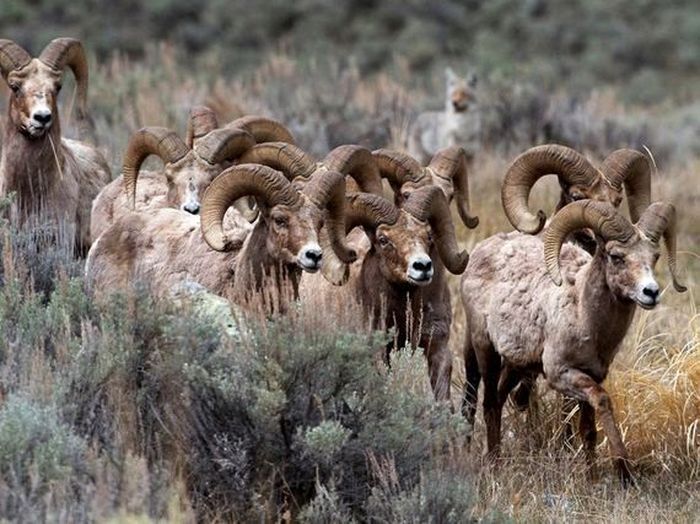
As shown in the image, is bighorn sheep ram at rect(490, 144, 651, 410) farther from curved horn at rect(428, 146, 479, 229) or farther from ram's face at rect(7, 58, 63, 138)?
ram's face at rect(7, 58, 63, 138)

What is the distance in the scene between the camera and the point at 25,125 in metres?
12.0

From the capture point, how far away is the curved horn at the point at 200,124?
41.3ft

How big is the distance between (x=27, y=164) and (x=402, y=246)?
10.9 ft

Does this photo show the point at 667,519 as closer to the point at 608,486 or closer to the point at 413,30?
the point at 608,486

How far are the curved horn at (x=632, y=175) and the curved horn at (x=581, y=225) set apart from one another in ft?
3.77

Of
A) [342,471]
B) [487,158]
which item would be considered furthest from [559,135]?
[342,471]

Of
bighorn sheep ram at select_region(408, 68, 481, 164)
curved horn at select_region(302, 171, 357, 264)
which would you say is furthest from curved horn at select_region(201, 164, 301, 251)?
bighorn sheep ram at select_region(408, 68, 481, 164)

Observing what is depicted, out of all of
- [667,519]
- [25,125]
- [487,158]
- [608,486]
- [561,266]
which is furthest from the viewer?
[487,158]

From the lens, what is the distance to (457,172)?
12.1 meters

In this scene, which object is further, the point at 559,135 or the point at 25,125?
the point at 559,135

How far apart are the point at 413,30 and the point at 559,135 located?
743 inches

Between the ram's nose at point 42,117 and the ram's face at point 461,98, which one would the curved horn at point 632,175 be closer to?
the ram's nose at point 42,117

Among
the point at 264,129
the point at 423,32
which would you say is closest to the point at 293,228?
the point at 264,129

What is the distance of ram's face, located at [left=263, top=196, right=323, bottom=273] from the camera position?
10.0 metres
